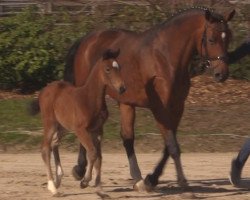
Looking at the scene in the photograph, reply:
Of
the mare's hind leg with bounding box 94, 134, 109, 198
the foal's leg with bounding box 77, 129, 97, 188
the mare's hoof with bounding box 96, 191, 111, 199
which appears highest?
the foal's leg with bounding box 77, 129, 97, 188

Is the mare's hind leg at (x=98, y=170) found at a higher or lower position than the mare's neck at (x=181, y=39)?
lower

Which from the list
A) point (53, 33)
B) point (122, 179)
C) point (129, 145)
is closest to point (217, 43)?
point (129, 145)

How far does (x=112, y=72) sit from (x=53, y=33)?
34.2 feet

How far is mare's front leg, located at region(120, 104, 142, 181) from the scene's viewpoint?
10.8 metres

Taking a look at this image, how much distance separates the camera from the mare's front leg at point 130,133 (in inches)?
424

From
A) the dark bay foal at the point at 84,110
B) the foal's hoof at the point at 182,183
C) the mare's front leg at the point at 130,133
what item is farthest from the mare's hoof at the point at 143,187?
the dark bay foal at the point at 84,110

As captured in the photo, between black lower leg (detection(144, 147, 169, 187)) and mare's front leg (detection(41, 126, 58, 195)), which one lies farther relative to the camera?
black lower leg (detection(144, 147, 169, 187))

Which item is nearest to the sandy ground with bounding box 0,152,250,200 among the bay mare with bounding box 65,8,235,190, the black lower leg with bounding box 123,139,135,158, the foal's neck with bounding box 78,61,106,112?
the bay mare with bounding box 65,8,235,190

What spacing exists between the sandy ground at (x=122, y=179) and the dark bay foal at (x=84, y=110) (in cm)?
48

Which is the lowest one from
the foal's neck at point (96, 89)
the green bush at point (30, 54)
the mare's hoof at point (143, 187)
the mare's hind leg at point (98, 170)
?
the green bush at point (30, 54)

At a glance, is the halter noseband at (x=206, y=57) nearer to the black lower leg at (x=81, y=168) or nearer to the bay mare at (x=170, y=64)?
A: the bay mare at (x=170, y=64)

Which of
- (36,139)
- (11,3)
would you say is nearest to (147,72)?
(36,139)

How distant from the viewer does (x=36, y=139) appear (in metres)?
14.9

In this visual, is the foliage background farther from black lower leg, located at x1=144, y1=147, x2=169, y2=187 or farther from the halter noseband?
the halter noseband
